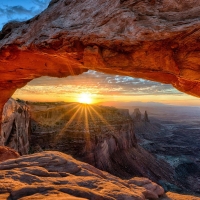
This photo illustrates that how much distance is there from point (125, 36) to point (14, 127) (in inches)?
590

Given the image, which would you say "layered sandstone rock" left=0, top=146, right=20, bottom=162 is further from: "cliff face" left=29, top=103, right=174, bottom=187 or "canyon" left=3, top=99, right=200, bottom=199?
"cliff face" left=29, top=103, right=174, bottom=187

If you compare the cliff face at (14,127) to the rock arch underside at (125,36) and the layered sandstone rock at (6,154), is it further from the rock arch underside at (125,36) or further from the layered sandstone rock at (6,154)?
the rock arch underside at (125,36)

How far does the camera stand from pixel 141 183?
7.32 meters

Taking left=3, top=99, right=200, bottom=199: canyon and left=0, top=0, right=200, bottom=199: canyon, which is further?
left=3, top=99, right=200, bottom=199: canyon

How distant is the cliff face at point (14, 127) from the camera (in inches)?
617

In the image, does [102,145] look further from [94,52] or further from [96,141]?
[94,52]

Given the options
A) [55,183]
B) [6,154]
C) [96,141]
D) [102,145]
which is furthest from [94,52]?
[102,145]

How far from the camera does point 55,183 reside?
5.20 m

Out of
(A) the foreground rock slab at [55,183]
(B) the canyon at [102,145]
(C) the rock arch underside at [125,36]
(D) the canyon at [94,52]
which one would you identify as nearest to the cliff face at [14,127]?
(B) the canyon at [102,145]

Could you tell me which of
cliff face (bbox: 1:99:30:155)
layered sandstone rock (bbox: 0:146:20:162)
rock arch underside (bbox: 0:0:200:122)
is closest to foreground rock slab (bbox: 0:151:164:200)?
rock arch underside (bbox: 0:0:200:122)

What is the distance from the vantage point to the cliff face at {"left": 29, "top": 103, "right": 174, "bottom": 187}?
97.6 ft

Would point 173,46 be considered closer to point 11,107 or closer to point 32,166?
point 32,166

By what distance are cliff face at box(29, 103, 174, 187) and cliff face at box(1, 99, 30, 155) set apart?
14.6 ft

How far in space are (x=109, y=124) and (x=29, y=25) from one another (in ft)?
105
